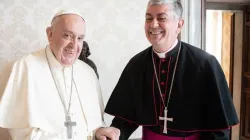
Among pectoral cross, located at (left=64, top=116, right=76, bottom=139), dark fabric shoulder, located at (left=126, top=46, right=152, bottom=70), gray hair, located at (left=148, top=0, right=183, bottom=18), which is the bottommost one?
pectoral cross, located at (left=64, top=116, right=76, bottom=139)

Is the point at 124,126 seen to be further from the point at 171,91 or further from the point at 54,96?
the point at 54,96

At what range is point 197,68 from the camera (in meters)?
1.87

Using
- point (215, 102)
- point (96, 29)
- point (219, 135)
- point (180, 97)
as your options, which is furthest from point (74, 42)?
point (96, 29)

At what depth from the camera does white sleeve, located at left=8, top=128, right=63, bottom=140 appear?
1.81 meters

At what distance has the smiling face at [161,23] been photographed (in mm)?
1811

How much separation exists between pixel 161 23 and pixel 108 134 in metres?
0.78

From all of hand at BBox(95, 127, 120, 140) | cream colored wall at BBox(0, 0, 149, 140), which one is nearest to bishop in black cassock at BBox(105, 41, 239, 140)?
hand at BBox(95, 127, 120, 140)

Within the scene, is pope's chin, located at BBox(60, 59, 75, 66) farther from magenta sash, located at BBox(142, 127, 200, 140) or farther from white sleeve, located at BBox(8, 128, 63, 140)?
magenta sash, located at BBox(142, 127, 200, 140)

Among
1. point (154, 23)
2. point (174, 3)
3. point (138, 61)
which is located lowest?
point (138, 61)

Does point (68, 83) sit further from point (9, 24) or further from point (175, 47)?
point (9, 24)

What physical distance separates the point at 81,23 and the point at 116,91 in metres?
0.55

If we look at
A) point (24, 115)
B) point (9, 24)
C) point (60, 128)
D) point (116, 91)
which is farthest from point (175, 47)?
point (9, 24)

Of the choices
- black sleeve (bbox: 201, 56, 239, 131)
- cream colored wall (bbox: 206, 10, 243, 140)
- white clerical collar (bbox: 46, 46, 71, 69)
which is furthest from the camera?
cream colored wall (bbox: 206, 10, 243, 140)

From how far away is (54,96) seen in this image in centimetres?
202
